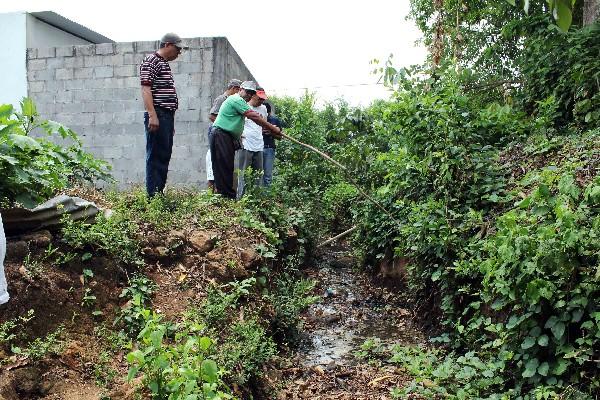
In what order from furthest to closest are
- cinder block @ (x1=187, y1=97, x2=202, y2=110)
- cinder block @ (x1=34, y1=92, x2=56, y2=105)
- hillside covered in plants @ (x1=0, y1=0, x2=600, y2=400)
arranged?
cinder block @ (x1=34, y1=92, x2=56, y2=105), cinder block @ (x1=187, y1=97, x2=202, y2=110), hillside covered in plants @ (x1=0, y1=0, x2=600, y2=400)

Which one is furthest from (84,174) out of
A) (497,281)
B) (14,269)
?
(497,281)

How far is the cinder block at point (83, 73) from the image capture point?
7566 millimetres

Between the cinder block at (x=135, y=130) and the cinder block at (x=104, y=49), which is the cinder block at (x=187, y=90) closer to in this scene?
the cinder block at (x=135, y=130)

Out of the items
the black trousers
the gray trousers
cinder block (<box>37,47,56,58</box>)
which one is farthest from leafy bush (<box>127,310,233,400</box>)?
cinder block (<box>37,47,56,58</box>)

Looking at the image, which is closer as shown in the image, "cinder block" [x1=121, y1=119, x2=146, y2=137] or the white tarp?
the white tarp

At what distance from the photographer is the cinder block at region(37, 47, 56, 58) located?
7.69m

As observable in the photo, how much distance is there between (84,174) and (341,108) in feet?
29.8

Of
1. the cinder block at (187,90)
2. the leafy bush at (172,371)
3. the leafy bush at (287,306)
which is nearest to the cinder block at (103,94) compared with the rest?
the cinder block at (187,90)

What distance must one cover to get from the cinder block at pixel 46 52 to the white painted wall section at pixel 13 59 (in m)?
0.30

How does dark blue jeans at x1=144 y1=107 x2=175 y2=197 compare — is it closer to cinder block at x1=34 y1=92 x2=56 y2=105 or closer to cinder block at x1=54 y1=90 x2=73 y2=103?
cinder block at x1=54 y1=90 x2=73 y2=103

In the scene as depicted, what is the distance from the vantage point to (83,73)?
759cm

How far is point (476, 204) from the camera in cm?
452

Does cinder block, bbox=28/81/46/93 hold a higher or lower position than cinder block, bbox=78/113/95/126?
higher

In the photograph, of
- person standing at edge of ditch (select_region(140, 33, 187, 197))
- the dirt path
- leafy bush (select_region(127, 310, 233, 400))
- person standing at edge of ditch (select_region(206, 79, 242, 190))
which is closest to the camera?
leafy bush (select_region(127, 310, 233, 400))
